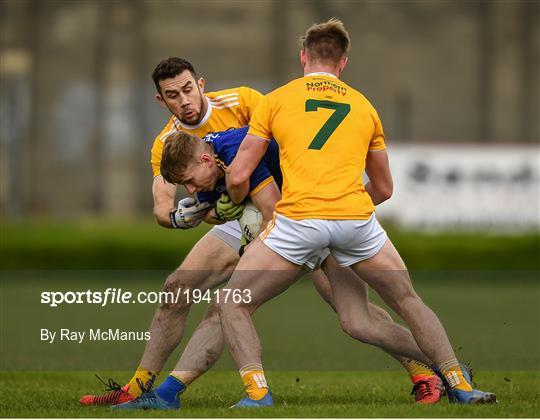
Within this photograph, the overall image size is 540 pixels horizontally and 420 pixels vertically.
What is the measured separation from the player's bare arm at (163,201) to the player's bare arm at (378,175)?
3.64 feet

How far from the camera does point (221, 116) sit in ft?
24.6

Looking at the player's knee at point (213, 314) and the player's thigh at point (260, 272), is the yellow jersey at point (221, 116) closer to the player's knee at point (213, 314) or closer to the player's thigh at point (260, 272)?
the player's knee at point (213, 314)

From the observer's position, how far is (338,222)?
21.8 feet

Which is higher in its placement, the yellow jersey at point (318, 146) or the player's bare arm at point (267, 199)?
the yellow jersey at point (318, 146)

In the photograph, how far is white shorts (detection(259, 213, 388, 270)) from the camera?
6648mm

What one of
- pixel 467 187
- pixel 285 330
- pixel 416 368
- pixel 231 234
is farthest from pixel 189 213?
pixel 467 187

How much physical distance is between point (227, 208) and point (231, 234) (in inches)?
22.3

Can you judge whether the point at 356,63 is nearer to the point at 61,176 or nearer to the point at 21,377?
the point at 61,176

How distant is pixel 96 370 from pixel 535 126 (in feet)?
69.5

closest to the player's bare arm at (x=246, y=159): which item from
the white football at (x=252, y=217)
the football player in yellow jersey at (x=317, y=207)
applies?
the football player in yellow jersey at (x=317, y=207)

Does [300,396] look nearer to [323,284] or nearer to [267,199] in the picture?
[323,284]

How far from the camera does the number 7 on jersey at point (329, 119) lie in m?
6.69

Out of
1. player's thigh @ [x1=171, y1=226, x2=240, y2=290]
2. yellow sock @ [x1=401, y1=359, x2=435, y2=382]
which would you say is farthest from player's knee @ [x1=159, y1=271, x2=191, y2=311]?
yellow sock @ [x1=401, y1=359, x2=435, y2=382]

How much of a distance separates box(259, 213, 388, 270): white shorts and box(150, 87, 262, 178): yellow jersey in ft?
3.13
